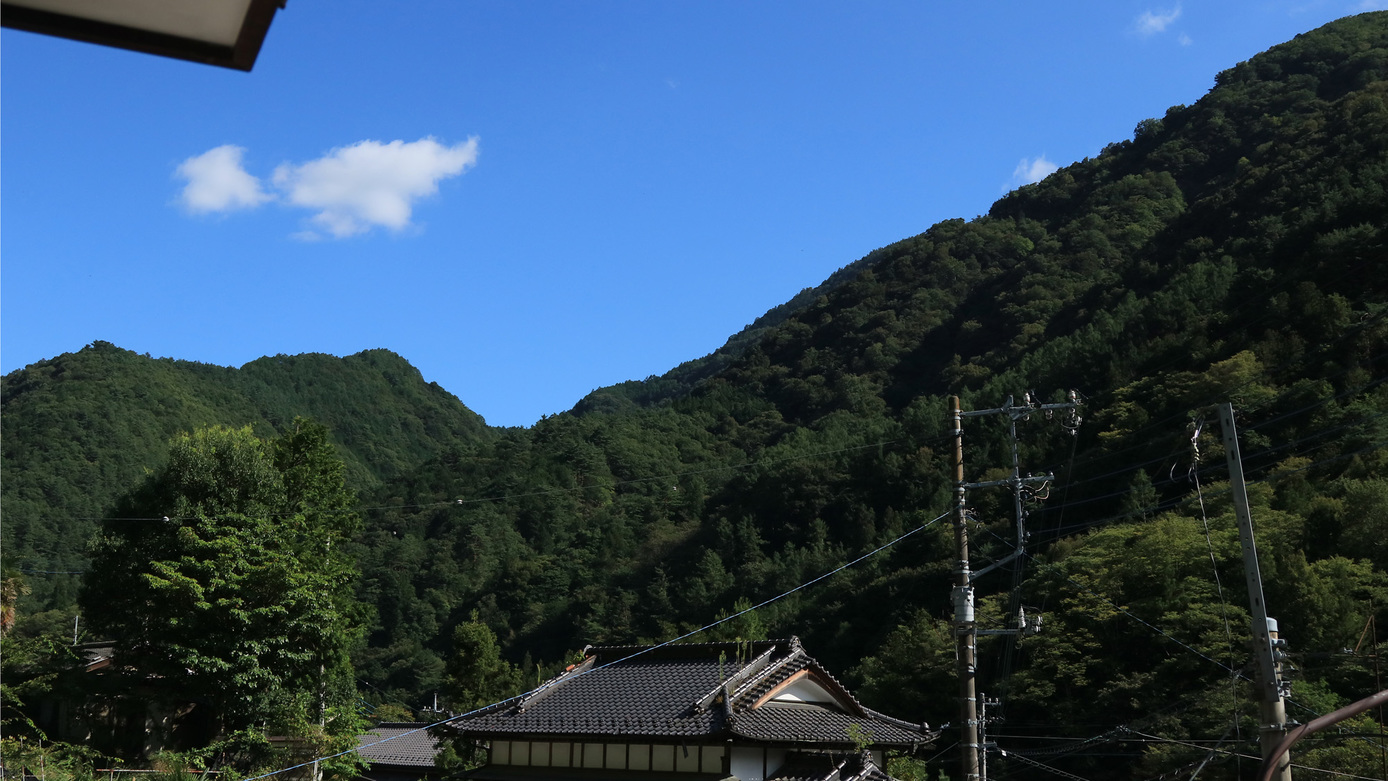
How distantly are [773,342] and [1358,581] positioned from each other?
95.9 metres

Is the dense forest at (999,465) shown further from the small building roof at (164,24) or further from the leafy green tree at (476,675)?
the small building roof at (164,24)

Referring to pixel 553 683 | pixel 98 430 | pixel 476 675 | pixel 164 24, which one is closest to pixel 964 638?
pixel 553 683

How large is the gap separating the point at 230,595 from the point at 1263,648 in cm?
2637

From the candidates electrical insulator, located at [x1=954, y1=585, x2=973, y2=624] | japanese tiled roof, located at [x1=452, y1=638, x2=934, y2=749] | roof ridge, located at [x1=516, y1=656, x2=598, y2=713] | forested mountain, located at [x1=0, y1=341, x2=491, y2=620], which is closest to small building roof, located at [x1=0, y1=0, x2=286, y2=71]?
electrical insulator, located at [x1=954, y1=585, x2=973, y2=624]

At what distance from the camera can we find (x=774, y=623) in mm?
64250

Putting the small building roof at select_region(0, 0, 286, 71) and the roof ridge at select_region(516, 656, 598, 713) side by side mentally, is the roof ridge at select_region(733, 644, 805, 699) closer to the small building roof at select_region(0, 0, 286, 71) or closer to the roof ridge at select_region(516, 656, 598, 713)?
the roof ridge at select_region(516, 656, 598, 713)

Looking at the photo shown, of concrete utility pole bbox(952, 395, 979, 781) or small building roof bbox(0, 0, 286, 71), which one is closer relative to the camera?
small building roof bbox(0, 0, 286, 71)

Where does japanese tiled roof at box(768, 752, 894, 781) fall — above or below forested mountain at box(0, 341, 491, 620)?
below

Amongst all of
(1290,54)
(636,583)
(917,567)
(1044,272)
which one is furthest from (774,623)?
(1290,54)

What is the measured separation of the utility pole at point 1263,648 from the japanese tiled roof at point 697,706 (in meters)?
11.2

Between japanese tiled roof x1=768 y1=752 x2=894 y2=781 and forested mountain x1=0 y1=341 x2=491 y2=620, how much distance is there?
140 feet

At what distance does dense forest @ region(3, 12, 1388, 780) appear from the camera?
37719mm

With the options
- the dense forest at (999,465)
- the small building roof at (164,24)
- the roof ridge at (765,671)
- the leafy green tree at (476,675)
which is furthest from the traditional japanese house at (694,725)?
the small building roof at (164,24)

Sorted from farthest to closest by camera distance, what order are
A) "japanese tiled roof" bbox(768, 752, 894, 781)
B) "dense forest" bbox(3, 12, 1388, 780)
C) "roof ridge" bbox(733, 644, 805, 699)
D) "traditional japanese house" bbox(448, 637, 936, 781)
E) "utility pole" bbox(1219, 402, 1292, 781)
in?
"dense forest" bbox(3, 12, 1388, 780), "roof ridge" bbox(733, 644, 805, 699), "traditional japanese house" bbox(448, 637, 936, 781), "japanese tiled roof" bbox(768, 752, 894, 781), "utility pole" bbox(1219, 402, 1292, 781)
